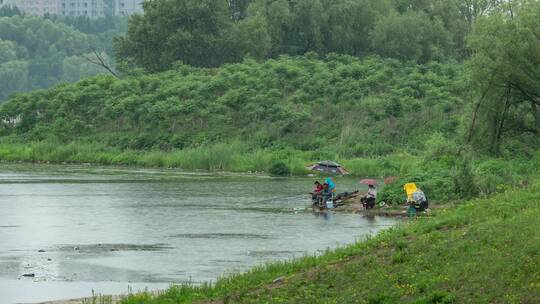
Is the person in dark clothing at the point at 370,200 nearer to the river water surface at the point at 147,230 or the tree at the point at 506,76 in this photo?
the river water surface at the point at 147,230

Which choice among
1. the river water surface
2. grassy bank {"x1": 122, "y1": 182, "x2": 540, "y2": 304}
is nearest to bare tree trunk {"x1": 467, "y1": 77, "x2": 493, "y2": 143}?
the river water surface

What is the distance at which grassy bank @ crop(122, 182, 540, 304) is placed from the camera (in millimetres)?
21844

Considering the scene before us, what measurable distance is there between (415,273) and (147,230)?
19.3m

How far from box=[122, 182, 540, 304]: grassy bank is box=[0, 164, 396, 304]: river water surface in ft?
11.5

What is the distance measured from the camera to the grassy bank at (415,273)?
860 inches

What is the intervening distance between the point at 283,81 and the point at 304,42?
794 inches

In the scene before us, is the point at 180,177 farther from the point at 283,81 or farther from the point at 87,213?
the point at 283,81

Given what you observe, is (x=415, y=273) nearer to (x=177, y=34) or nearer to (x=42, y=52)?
(x=177, y=34)

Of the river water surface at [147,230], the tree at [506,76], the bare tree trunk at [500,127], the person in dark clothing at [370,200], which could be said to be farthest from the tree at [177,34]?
the person in dark clothing at [370,200]

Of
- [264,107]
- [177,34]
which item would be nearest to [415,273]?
[264,107]

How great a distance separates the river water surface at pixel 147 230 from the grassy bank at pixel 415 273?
11.5ft

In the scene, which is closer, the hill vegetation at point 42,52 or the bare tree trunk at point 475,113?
the bare tree trunk at point 475,113

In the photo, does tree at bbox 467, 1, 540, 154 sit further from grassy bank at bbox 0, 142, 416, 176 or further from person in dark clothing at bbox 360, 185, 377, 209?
grassy bank at bbox 0, 142, 416, 176

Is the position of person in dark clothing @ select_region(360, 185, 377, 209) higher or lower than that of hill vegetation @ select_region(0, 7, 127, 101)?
lower
